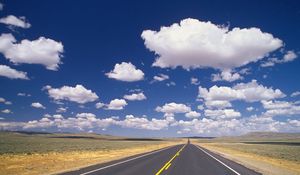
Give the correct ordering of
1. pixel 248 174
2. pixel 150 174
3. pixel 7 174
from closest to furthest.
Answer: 1. pixel 150 174
2. pixel 248 174
3. pixel 7 174

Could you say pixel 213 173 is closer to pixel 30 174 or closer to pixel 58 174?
pixel 58 174

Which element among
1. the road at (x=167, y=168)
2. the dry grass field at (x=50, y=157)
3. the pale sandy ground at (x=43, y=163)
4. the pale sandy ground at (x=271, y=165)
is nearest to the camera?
the road at (x=167, y=168)

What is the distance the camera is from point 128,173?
51.9 ft

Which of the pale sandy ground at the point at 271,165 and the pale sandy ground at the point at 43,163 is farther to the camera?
the pale sandy ground at the point at 43,163

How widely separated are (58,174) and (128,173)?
3.94 meters

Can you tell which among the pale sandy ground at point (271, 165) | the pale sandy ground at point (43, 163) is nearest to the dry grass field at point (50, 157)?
the pale sandy ground at point (43, 163)

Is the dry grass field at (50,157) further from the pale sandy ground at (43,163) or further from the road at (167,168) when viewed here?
the road at (167,168)

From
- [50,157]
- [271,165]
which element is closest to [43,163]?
[50,157]

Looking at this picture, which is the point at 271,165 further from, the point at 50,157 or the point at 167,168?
the point at 50,157

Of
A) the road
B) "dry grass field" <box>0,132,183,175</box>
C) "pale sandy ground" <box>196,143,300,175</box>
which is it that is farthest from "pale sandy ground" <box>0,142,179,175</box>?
"pale sandy ground" <box>196,143,300,175</box>

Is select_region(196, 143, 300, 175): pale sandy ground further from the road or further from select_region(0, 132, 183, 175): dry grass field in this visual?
select_region(0, 132, 183, 175): dry grass field

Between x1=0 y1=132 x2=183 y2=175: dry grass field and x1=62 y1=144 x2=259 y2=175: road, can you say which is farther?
x1=0 y1=132 x2=183 y2=175: dry grass field

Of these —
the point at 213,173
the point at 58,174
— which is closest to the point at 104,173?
the point at 58,174

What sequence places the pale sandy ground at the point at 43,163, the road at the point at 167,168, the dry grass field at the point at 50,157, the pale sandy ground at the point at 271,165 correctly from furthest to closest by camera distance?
the dry grass field at the point at 50,157 < the pale sandy ground at the point at 43,163 < the pale sandy ground at the point at 271,165 < the road at the point at 167,168
